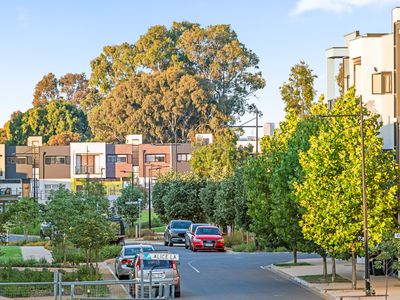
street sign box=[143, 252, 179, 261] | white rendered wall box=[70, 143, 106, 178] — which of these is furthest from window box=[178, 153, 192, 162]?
street sign box=[143, 252, 179, 261]

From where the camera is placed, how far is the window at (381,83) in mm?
48375

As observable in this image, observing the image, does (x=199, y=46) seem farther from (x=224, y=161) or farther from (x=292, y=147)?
(x=292, y=147)

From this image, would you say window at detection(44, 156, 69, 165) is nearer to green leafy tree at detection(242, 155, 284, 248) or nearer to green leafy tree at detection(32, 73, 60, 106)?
green leafy tree at detection(32, 73, 60, 106)

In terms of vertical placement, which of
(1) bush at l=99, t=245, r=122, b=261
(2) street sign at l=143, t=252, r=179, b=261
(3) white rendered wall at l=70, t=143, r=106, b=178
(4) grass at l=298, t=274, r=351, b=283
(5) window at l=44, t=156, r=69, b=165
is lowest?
(4) grass at l=298, t=274, r=351, b=283

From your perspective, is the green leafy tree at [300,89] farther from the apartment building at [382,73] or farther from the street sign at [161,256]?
the street sign at [161,256]

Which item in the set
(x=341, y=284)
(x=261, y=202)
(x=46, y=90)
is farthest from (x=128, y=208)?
(x=46, y=90)

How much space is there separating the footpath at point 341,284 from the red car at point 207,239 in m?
12.3

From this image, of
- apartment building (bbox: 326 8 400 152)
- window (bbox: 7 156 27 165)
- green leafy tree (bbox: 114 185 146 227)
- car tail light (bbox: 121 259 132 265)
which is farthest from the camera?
window (bbox: 7 156 27 165)

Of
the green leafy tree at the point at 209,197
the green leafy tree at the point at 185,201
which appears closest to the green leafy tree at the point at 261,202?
the green leafy tree at the point at 209,197

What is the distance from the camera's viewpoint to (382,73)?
160ft

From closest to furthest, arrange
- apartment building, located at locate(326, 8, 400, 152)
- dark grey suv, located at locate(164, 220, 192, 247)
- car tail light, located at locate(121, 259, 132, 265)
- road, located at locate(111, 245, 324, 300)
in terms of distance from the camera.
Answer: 1. road, located at locate(111, 245, 324, 300)
2. car tail light, located at locate(121, 259, 132, 265)
3. apartment building, located at locate(326, 8, 400, 152)
4. dark grey suv, located at locate(164, 220, 192, 247)

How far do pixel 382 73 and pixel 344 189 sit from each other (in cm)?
967

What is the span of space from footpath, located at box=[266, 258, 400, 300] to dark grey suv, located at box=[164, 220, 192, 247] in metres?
19.2

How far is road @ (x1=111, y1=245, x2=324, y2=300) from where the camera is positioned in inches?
1521
